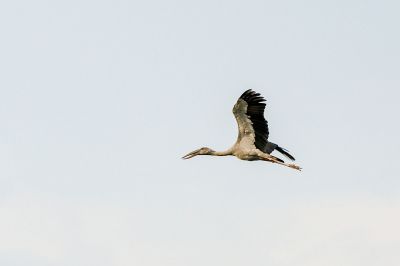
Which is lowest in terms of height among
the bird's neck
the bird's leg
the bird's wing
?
the bird's leg

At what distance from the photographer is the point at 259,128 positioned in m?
58.8

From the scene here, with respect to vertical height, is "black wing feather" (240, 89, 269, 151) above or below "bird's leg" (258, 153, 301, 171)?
above

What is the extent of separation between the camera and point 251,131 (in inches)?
2323

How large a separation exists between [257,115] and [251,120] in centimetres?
49

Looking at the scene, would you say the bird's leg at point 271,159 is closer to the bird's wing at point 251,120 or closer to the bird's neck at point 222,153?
the bird's wing at point 251,120

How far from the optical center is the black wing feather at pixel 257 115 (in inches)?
2269

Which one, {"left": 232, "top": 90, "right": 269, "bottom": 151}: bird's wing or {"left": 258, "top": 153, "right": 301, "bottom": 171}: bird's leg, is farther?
{"left": 258, "top": 153, "right": 301, "bottom": 171}: bird's leg

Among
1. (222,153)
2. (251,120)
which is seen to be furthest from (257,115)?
(222,153)

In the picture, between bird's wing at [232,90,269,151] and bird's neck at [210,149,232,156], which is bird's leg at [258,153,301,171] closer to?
bird's wing at [232,90,269,151]

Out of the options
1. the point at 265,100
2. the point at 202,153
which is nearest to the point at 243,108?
the point at 265,100

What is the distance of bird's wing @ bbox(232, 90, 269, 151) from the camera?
57688 millimetres

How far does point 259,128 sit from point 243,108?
1341 mm

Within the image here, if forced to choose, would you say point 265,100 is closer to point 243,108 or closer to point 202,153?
point 243,108

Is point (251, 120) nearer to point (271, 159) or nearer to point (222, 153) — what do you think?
point (271, 159)
